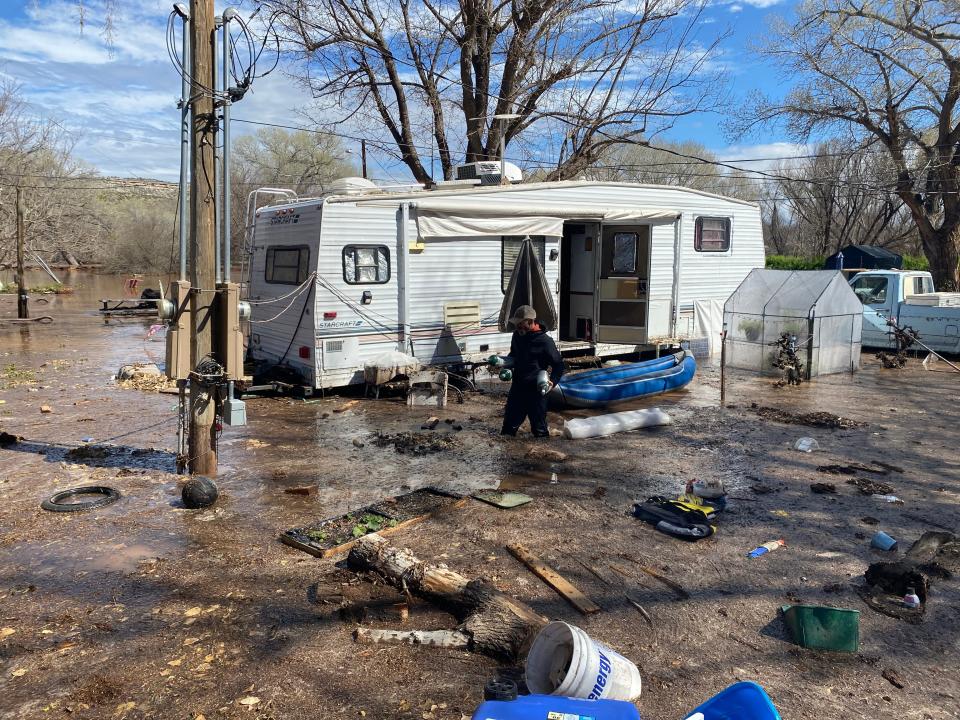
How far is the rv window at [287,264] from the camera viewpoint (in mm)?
11117

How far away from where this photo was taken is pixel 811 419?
10156 mm

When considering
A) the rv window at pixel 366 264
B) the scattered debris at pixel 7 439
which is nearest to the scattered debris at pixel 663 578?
the rv window at pixel 366 264

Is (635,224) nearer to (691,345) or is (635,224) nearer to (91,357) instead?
(691,345)

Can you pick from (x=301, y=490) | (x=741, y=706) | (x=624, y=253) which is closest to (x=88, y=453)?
(x=301, y=490)

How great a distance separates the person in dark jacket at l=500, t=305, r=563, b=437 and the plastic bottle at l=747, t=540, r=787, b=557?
3655 mm

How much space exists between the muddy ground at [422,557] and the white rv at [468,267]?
178 centimetres

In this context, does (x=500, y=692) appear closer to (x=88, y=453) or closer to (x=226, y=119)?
(x=226, y=119)

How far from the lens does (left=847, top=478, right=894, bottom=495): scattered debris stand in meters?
7.06

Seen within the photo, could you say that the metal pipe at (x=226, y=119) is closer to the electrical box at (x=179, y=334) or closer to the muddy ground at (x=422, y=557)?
the electrical box at (x=179, y=334)

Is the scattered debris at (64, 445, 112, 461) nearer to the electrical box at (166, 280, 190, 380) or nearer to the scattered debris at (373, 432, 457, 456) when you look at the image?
the electrical box at (166, 280, 190, 380)

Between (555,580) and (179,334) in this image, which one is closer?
(555,580)

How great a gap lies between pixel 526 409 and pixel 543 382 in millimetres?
482

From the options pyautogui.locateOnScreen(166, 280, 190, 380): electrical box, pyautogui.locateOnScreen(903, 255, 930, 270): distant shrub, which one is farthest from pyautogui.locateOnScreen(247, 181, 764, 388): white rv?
pyautogui.locateOnScreen(903, 255, 930, 270): distant shrub

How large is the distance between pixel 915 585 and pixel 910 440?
500cm
